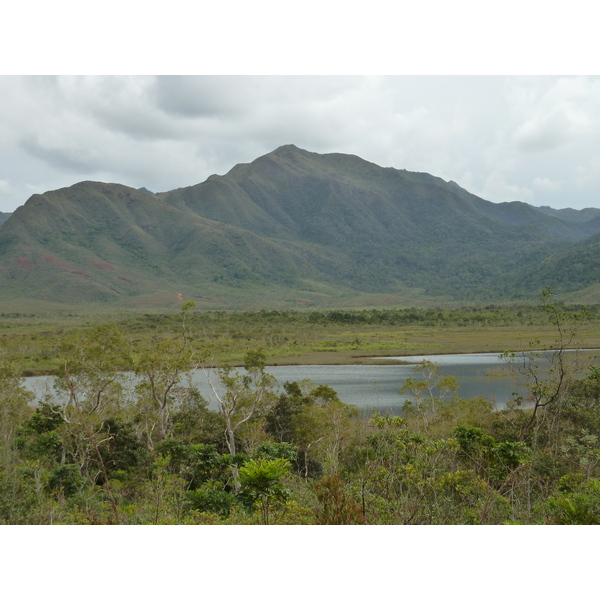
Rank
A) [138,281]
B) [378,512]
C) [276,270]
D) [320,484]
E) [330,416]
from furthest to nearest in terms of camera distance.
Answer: [276,270] → [138,281] → [330,416] → [378,512] → [320,484]

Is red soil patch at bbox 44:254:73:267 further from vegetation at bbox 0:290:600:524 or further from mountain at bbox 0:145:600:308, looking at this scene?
vegetation at bbox 0:290:600:524

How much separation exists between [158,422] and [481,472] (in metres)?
11.8

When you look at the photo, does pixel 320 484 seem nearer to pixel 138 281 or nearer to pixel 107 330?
pixel 107 330

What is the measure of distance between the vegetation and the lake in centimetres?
471

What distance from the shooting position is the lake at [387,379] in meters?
30.2

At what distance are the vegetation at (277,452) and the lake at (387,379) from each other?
4.71m

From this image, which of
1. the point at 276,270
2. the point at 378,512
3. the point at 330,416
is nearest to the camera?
the point at 378,512

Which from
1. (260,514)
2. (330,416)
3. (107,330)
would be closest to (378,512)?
(260,514)

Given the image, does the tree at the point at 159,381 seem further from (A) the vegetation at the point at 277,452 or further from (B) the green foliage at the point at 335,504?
(B) the green foliage at the point at 335,504

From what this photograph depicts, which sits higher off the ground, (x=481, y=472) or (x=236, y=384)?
(x=236, y=384)

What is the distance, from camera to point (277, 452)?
1384 centimetres

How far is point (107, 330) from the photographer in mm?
22562

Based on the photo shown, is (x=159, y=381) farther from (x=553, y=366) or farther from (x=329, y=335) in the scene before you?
(x=329, y=335)

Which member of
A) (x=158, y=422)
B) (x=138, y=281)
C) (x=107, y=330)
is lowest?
(x=158, y=422)
